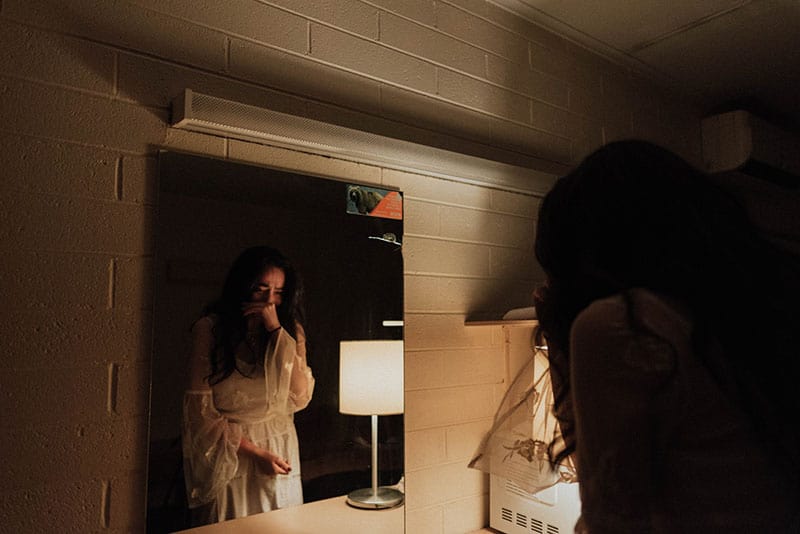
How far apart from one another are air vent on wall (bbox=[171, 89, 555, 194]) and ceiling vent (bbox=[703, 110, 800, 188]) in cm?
148

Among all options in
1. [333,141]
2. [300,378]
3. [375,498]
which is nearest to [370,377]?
[300,378]

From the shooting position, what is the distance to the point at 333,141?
5.27ft

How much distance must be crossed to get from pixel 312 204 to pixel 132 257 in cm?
48

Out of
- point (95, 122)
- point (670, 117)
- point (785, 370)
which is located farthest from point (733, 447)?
point (670, 117)

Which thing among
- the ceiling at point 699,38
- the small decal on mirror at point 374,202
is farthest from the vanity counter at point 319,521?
the ceiling at point 699,38

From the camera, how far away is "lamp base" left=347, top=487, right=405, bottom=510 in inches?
65.1

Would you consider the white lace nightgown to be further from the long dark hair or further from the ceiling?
the ceiling

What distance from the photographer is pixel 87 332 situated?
1284 mm

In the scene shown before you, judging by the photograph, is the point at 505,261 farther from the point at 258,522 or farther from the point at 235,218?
the point at 258,522

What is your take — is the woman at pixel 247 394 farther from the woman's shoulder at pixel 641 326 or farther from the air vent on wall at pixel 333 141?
the woman's shoulder at pixel 641 326

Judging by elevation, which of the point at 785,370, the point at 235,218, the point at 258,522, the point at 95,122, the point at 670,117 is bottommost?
the point at 258,522

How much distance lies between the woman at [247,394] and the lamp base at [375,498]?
182mm

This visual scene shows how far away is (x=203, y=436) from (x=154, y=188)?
58 centimetres

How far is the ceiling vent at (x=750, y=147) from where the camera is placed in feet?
9.87
